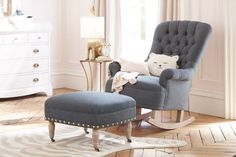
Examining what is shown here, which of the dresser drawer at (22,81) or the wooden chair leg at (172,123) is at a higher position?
the dresser drawer at (22,81)

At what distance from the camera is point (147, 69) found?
5125mm

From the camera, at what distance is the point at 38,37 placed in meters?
6.54

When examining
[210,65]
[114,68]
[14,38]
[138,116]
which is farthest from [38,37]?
[210,65]

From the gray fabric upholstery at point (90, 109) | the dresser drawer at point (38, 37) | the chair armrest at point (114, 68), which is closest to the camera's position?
the gray fabric upholstery at point (90, 109)

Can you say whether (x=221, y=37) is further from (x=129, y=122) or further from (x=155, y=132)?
(x=129, y=122)

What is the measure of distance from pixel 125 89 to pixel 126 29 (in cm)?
204

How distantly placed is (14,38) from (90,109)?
271 centimetres

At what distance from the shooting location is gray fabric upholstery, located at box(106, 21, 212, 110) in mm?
4660

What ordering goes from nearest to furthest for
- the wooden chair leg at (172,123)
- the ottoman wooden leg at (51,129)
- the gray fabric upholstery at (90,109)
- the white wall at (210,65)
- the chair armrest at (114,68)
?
the gray fabric upholstery at (90,109), the ottoman wooden leg at (51,129), the wooden chair leg at (172,123), the chair armrest at (114,68), the white wall at (210,65)

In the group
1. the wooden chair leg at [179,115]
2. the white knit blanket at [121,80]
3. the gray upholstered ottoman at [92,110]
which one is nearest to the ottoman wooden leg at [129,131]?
the gray upholstered ottoman at [92,110]

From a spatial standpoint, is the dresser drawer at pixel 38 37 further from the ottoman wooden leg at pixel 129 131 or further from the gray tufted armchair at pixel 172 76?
the ottoman wooden leg at pixel 129 131

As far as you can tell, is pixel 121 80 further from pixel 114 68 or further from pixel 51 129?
pixel 51 129

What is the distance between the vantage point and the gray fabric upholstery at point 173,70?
15.3 feet

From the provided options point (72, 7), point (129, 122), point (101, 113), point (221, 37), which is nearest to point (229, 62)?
point (221, 37)
